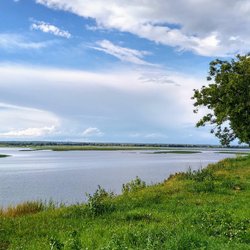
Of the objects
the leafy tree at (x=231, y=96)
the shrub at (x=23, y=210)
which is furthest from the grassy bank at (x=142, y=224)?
the leafy tree at (x=231, y=96)

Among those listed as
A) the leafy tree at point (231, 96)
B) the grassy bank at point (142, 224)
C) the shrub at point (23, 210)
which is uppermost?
the leafy tree at point (231, 96)

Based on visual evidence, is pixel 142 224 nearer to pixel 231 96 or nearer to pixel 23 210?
pixel 23 210

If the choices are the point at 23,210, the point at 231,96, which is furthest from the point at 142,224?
the point at 231,96

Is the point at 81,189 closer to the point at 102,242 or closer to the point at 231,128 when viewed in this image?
the point at 231,128

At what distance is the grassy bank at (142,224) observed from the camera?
1020cm

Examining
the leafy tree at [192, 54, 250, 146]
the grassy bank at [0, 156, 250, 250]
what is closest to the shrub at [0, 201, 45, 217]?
the grassy bank at [0, 156, 250, 250]

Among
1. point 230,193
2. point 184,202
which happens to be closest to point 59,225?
point 184,202

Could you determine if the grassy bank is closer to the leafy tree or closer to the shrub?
the shrub

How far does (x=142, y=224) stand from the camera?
13.4m

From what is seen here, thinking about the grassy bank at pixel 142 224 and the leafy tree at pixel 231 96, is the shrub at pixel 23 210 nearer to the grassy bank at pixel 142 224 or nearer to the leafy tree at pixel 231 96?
the grassy bank at pixel 142 224

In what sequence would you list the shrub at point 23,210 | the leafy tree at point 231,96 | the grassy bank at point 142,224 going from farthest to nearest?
the leafy tree at point 231,96 → the shrub at point 23,210 → the grassy bank at point 142,224

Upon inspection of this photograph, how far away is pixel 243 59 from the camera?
40969 mm

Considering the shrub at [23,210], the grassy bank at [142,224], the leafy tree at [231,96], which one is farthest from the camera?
the leafy tree at [231,96]

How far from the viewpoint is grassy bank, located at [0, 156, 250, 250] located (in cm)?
1020
